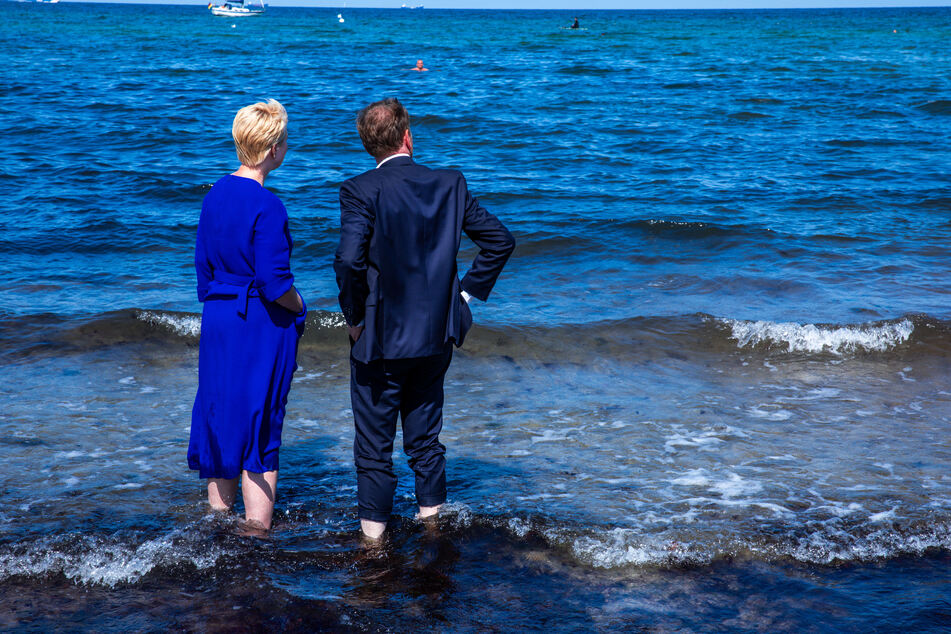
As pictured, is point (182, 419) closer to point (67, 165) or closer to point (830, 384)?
point (830, 384)

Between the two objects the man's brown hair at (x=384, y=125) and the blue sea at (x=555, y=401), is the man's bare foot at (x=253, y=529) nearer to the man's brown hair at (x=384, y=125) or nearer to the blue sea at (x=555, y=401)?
the blue sea at (x=555, y=401)

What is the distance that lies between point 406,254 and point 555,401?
2988mm

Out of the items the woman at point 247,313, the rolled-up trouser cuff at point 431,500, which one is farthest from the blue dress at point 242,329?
the rolled-up trouser cuff at point 431,500

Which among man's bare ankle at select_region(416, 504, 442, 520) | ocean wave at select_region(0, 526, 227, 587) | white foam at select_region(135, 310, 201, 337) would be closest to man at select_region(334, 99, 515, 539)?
man's bare ankle at select_region(416, 504, 442, 520)

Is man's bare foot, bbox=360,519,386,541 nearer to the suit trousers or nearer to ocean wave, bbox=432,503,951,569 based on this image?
the suit trousers

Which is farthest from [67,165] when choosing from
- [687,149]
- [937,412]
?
[937,412]

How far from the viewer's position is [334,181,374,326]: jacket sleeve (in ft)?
11.2

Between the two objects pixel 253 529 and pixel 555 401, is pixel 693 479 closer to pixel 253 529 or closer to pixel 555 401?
pixel 555 401

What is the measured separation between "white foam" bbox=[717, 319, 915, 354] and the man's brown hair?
479cm

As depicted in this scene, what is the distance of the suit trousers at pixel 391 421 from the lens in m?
3.71

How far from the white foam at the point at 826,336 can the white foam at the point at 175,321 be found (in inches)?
199

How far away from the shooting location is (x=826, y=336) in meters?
7.32

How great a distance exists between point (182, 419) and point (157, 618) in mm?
2637

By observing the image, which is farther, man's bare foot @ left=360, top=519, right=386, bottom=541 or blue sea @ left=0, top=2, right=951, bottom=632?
man's bare foot @ left=360, top=519, right=386, bottom=541
